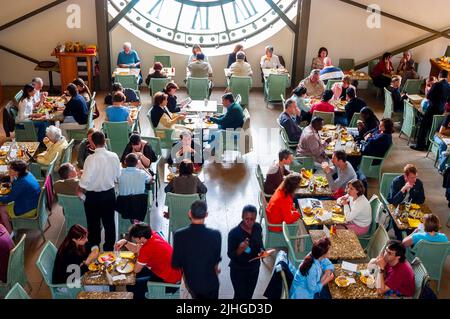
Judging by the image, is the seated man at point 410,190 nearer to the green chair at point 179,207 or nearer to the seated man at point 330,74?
the green chair at point 179,207

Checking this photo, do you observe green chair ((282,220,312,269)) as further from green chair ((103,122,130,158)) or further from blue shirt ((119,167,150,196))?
green chair ((103,122,130,158))

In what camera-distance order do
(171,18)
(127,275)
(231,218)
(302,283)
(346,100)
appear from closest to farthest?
(302,283)
(127,275)
(231,218)
(346,100)
(171,18)

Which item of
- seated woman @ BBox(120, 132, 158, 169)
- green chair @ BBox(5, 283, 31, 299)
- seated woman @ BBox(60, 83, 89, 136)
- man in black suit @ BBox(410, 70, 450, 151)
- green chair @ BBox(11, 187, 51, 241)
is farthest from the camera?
man in black suit @ BBox(410, 70, 450, 151)

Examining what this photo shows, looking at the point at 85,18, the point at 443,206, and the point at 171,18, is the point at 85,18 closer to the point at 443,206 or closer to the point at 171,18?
the point at 171,18

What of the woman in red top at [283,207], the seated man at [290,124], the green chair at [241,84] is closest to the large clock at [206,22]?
the green chair at [241,84]

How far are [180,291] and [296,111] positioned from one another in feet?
15.9

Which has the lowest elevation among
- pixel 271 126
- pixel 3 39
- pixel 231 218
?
pixel 231 218

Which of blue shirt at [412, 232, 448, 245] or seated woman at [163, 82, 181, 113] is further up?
seated woman at [163, 82, 181, 113]

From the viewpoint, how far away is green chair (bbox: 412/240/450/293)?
6.23 m

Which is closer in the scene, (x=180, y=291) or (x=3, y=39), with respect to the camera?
(x=180, y=291)

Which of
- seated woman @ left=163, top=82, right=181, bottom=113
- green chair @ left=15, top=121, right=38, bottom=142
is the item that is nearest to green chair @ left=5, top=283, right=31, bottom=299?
green chair @ left=15, top=121, right=38, bottom=142

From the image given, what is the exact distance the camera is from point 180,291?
18.4ft

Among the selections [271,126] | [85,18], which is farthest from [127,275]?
[85,18]

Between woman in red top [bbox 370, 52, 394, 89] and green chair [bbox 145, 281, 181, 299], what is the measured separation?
904 cm
